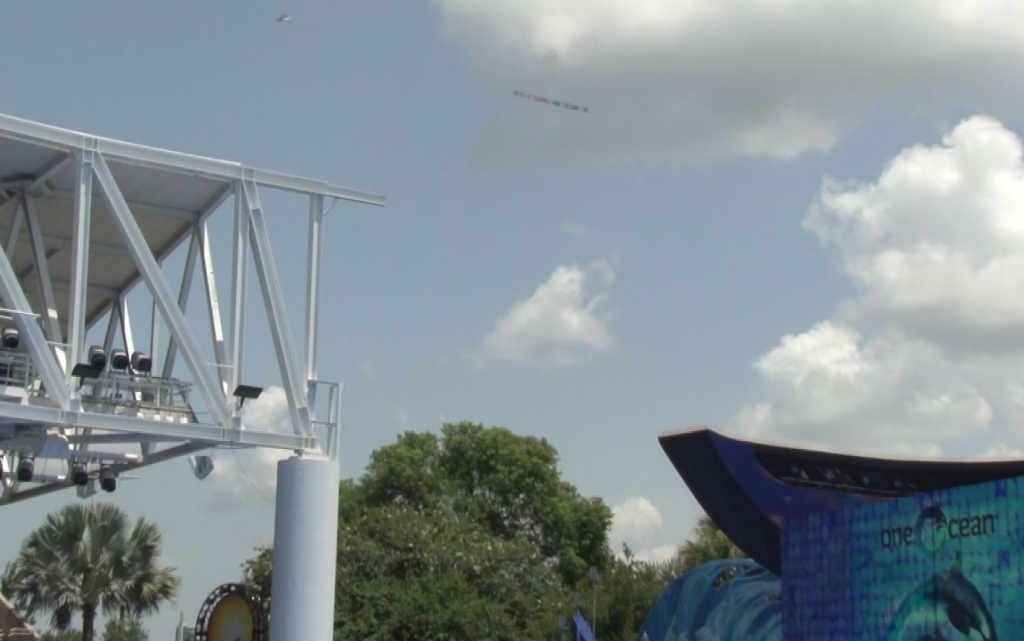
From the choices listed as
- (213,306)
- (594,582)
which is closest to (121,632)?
(594,582)

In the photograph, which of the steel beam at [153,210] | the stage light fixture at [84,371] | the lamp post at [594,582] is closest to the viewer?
the stage light fixture at [84,371]

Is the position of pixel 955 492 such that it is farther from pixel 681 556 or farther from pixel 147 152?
pixel 681 556

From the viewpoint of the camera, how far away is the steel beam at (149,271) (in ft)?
59.6

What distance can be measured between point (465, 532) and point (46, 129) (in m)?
37.2

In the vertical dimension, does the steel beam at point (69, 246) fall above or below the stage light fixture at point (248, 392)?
above

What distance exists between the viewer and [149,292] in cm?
1914

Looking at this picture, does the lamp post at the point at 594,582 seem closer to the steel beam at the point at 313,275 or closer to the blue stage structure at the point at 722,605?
the blue stage structure at the point at 722,605

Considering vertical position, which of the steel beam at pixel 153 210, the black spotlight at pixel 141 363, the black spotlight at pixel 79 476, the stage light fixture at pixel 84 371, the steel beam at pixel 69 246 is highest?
the steel beam at pixel 69 246

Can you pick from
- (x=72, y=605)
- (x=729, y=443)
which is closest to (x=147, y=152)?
(x=729, y=443)

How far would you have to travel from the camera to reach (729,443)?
30.5 m

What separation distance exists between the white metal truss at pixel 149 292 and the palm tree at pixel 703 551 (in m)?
25.2

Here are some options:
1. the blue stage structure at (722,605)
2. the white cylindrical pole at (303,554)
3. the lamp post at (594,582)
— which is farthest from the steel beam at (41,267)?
the lamp post at (594,582)

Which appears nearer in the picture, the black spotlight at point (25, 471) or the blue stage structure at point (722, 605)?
the black spotlight at point (25, 471)

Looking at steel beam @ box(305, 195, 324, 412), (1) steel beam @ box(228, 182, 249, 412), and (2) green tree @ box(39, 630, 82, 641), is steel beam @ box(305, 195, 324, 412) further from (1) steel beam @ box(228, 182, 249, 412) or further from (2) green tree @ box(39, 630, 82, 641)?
(2) green tree @ box(39, 630, 82, 641)
